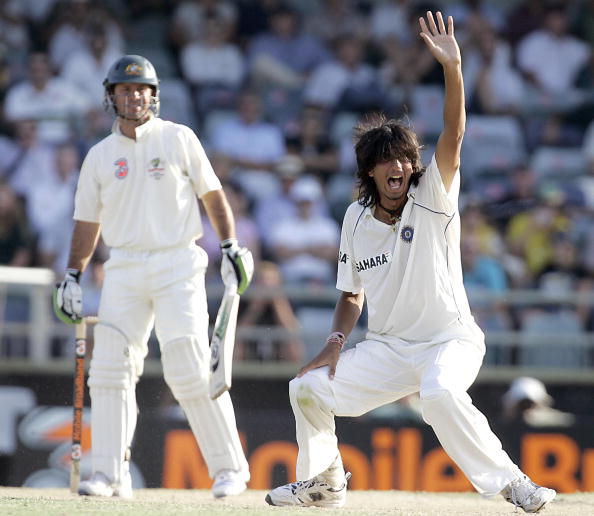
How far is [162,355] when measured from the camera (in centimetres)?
589

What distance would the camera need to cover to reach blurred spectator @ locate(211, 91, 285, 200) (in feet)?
36.3

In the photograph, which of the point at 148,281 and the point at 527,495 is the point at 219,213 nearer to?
the point at 148,281

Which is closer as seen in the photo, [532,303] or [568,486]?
[568,486]

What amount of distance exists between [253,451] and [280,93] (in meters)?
5.02

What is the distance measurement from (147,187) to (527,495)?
7.84ft

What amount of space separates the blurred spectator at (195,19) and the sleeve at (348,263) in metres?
7.39

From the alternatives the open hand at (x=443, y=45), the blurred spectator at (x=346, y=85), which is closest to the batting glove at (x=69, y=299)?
the open hand at (x=443, y=45)

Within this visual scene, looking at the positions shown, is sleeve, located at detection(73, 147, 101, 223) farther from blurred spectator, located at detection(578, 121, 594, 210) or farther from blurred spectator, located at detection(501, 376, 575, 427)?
blurred spectator, located at detection(578, 121, 594, 210)

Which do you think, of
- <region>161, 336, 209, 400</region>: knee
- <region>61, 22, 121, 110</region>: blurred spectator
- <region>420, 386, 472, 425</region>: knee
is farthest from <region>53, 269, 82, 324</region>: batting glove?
<region>61, 22, 121, 110</region>: blurred spectator

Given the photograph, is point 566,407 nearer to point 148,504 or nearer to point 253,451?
point 253,451

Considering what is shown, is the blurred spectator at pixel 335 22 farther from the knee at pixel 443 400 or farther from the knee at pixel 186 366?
the knee at pixel 443 400

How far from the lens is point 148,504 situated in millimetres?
5172

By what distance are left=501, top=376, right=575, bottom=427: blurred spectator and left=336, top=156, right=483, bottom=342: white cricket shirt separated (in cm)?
351

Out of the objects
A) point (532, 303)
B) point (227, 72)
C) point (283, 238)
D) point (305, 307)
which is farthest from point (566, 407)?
point (227, 72)
